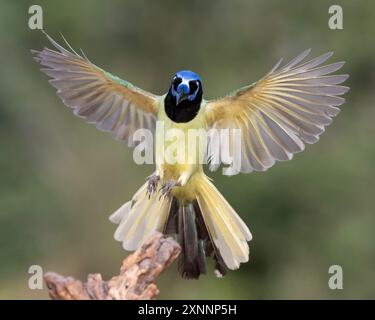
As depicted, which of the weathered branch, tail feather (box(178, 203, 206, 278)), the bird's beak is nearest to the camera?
the weathered branch

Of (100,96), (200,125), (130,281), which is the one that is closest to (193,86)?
(200,125)

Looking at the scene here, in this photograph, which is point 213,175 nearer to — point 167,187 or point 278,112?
point 278,112

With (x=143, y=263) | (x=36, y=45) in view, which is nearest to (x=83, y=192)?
(x=36, y=45)

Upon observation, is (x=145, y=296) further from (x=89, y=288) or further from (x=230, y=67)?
(x=230, y=67)

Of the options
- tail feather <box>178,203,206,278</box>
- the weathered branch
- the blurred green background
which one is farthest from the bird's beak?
the blurred green background

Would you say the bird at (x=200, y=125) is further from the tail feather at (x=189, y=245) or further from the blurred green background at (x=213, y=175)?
the blurred green background at (x=213, y=175)

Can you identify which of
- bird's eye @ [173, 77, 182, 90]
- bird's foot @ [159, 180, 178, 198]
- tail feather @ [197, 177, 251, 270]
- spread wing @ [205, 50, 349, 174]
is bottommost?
tail feather @ [197, 177, 251, 270]

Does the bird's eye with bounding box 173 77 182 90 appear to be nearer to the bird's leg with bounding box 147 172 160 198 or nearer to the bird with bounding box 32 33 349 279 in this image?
the bird with bounding box 32 33 349 279
